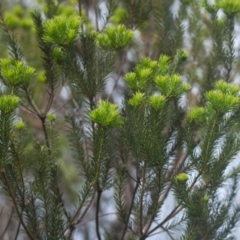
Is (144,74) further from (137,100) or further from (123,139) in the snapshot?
(123,139)

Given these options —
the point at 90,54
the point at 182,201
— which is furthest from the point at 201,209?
the point at 90,54

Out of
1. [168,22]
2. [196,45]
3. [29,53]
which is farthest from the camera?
[29,53]

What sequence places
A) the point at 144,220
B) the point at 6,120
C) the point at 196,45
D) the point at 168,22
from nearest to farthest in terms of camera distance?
1. the point at 6,120
2. the point at 144,220
3. the point at 168,22
4. the point at 196,45

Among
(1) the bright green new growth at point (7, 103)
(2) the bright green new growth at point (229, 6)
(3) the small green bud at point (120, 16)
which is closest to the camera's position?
(1) the bright green new growth at point (7, 103)

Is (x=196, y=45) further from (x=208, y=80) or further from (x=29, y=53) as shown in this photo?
(x=29, y=53)

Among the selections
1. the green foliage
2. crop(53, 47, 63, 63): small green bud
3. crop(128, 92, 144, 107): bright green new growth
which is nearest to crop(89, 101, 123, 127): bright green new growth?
the green foliage

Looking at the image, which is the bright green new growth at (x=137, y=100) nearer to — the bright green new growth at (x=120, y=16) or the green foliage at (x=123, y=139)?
the green foliage at (x=123, y=139)

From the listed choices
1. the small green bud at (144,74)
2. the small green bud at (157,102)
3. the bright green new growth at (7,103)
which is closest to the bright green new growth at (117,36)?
the small green bud at (144,74)
